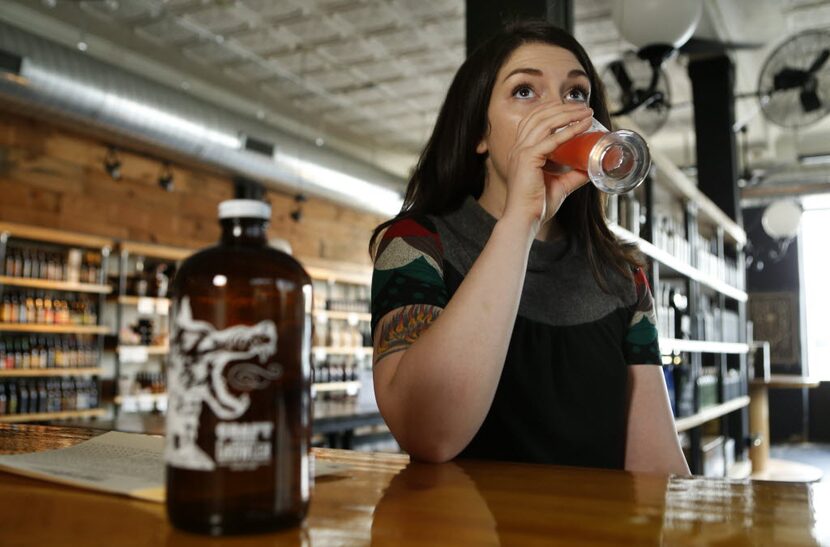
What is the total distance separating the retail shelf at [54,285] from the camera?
16.6ft

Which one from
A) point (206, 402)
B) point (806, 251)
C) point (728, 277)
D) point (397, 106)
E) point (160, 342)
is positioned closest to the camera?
point (206, 402)

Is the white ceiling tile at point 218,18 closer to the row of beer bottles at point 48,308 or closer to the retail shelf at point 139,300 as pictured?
the retail shelf at point 139,300

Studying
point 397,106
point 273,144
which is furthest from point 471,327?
point 397,106

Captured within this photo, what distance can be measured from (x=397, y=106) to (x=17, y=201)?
367cm

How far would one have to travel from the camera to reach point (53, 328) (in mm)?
5266

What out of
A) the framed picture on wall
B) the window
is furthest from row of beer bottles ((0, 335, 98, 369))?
the window

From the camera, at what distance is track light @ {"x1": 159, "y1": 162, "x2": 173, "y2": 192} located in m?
6.16

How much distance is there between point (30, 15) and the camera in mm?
5266

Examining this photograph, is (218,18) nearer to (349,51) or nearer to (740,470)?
(349,51)

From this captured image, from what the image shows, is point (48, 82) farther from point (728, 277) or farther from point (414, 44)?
point (728, 277)

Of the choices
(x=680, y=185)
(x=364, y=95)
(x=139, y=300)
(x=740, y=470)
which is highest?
(x=364, y=95)

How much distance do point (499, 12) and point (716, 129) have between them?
4118mm

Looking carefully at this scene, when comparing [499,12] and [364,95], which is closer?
[499,12]

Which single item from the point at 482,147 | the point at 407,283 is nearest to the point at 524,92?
the point at 482,147
